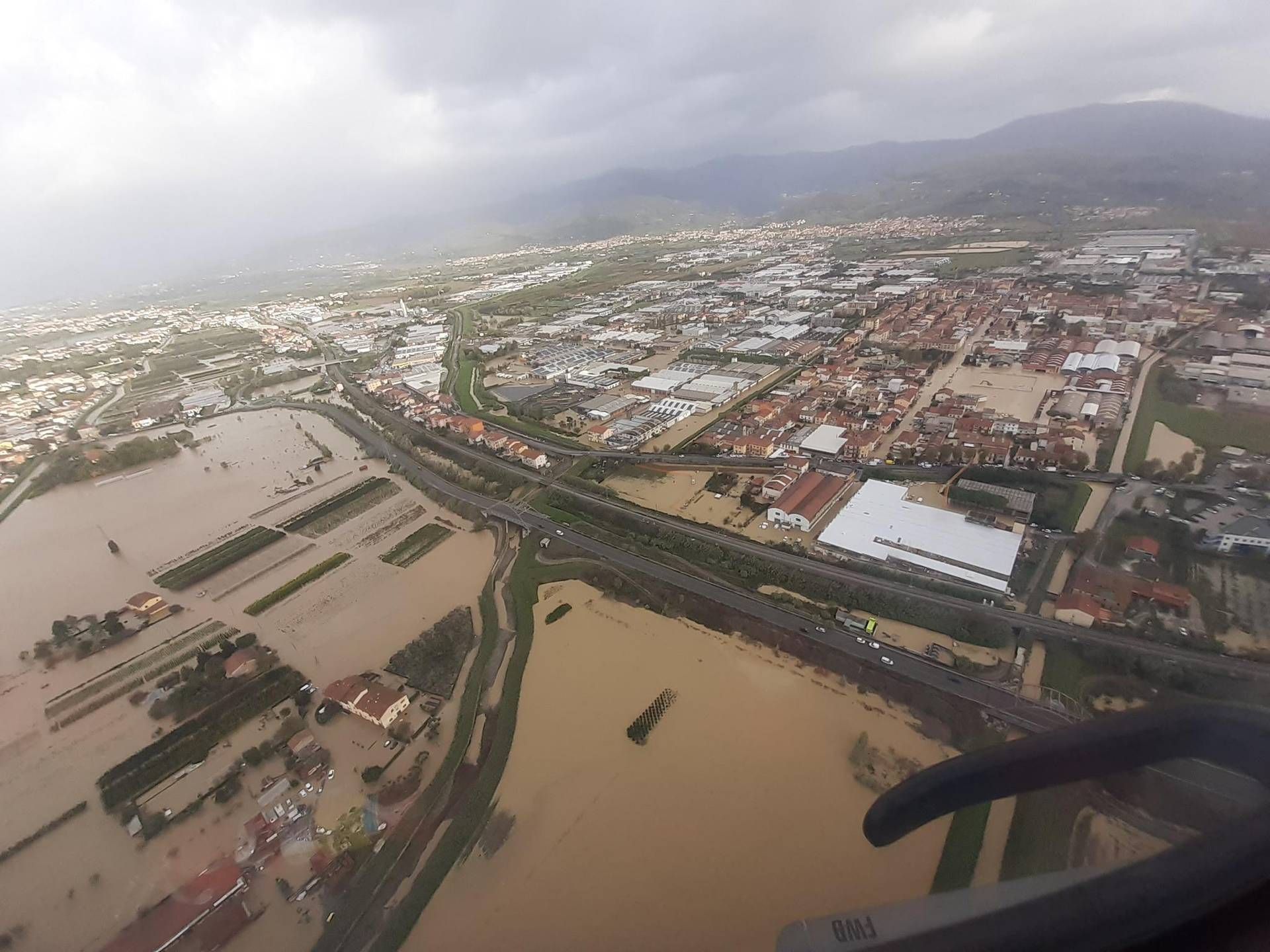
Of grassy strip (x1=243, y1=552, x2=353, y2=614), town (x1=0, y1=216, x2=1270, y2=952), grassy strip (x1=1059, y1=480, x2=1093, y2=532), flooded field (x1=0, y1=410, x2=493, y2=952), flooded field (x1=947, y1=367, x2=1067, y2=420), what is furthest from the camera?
flooded field (x1=947, y1=367, x2=1067, y2=420)

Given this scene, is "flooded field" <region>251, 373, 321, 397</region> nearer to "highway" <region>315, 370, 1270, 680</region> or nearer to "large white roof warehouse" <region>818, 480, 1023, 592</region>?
"highway" <region>315, 370, 1270, 680</region>

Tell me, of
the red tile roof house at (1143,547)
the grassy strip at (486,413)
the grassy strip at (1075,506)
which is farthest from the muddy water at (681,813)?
the grassy strip at (486,413)

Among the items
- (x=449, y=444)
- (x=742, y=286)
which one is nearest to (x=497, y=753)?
(x=449, y=444)

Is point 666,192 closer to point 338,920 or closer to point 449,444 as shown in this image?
point 449,444

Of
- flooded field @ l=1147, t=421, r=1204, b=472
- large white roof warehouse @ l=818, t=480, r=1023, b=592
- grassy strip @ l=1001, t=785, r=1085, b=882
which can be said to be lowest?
flooded field @ l=1147, t=421, r=1204, b=472

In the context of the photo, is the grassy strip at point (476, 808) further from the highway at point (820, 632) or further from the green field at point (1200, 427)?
the green field at point (1200, 427)

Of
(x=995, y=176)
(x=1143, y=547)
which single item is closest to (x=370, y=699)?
(x=1143, y=547)

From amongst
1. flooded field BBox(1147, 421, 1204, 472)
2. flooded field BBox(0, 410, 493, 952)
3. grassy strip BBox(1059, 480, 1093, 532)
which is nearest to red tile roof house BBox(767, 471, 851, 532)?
grassy strip BBox(1059, 480, 1093, 532)
